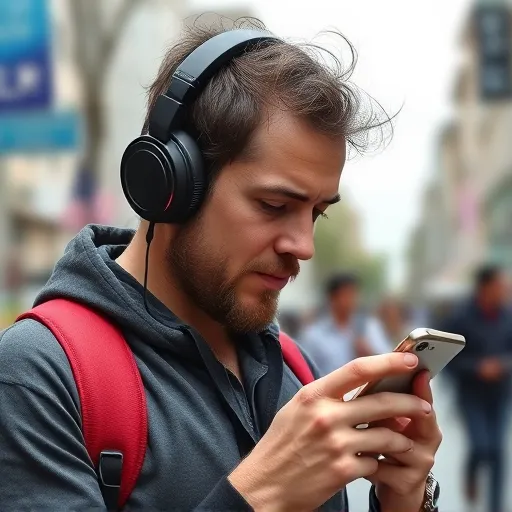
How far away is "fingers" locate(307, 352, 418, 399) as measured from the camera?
56.4 inches

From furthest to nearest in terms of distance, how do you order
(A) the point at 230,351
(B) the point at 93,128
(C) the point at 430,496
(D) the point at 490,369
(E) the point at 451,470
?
(B) the point at 93,128 → (E) the point at 451,470 → (D) the point at 490,369 → (A) the point at 230,351 → (C) the point at 430,496

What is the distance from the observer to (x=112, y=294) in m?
1.65

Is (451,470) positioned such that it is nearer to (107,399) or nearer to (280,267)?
(280,267)

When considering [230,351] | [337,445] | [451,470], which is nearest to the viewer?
[337,445]

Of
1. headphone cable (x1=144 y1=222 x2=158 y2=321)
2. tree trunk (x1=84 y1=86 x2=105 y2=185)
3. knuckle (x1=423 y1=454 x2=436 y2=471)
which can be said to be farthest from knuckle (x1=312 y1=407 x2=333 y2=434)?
tree trunk (x1=84 y1=86 x2=105 y2=185)

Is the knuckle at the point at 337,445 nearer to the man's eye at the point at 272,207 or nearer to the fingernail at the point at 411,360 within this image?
the fingernail at the point at 411,360

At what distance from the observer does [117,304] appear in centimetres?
164

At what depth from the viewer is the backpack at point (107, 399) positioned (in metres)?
1.48

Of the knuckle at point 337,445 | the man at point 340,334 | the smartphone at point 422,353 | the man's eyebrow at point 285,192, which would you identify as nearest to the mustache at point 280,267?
the man's eyebrow at point 285,192

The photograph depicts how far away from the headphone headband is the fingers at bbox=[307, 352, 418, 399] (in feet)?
1.90

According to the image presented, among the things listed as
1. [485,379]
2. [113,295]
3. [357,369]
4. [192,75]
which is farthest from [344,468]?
[485,379]

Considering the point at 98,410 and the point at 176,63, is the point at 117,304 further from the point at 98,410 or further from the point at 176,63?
the point at 176,63

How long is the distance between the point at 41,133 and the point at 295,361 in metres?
6.09

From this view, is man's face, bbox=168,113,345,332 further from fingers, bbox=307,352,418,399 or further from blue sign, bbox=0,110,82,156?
blue sign, bbox=0,110,82,156
